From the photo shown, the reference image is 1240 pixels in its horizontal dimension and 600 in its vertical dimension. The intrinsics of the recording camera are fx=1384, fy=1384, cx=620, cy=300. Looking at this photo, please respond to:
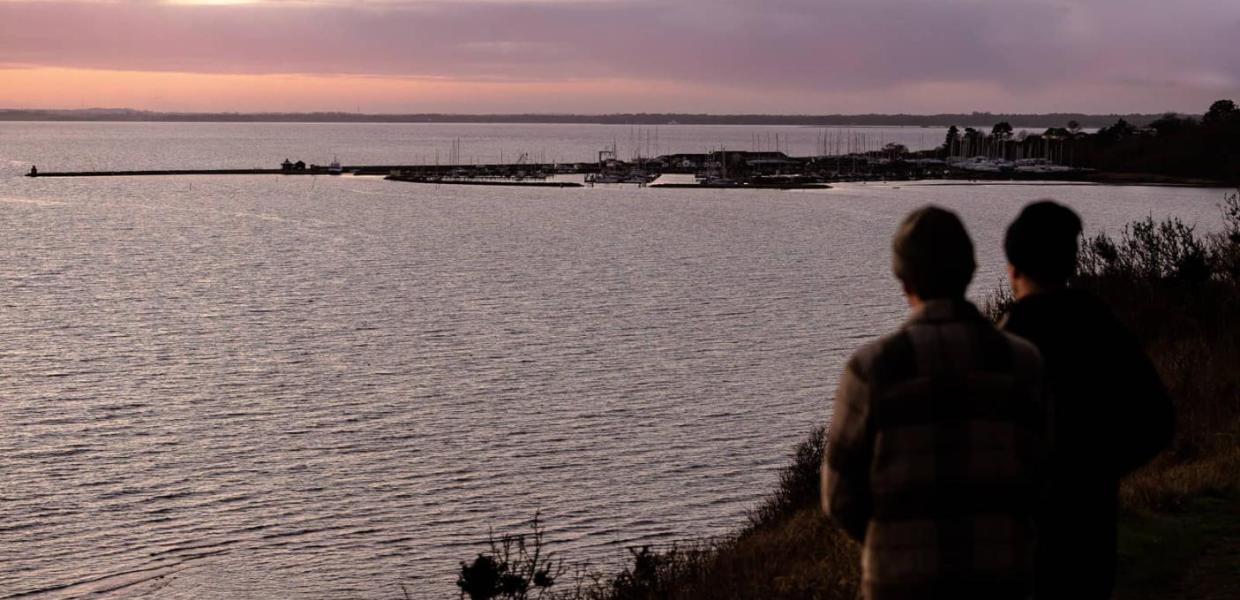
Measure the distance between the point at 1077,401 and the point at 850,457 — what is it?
5.11 feet

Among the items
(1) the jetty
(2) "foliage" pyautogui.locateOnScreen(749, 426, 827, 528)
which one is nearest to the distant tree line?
(1) the jetty

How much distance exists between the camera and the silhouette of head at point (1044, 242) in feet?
16.4

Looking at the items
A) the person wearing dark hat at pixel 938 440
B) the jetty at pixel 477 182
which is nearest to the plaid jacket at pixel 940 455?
the person wearing dark hat at pixel 938 440

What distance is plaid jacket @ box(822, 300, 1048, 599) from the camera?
389cm

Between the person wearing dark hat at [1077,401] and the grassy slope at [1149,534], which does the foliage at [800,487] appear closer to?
the grassy slope at [1149,534]

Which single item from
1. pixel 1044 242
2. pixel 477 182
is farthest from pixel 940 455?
pixel 477 182

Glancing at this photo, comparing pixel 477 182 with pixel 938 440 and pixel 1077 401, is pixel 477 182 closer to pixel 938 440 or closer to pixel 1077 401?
pixel 1077 401

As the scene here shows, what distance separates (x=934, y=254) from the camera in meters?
3.90

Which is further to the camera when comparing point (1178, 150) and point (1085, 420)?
point (1178, 150)

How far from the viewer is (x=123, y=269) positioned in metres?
72.4

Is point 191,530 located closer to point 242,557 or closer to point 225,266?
point 242,557

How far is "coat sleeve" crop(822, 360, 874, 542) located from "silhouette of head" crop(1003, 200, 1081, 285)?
4.58ft

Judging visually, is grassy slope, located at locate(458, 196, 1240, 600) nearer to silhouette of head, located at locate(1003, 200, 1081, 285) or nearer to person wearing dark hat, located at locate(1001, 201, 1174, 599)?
person wearing dark hat, located at locate(1001, 201, 1174, 599)

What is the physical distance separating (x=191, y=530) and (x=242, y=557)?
2173mm
